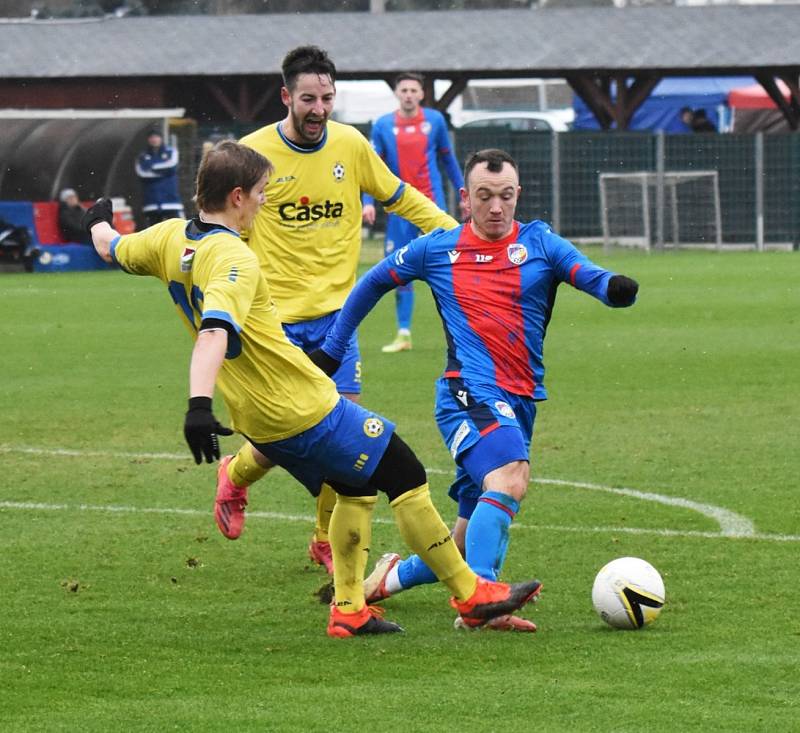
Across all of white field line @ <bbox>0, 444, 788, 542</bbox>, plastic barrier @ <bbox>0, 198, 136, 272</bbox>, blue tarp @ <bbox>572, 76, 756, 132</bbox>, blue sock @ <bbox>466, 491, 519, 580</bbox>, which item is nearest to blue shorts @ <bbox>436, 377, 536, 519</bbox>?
blue sock @ <bbox>466, 491, 519, 580</bbox>

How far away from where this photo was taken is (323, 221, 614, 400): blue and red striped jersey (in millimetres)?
6594

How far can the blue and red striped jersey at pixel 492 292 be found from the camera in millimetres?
6594

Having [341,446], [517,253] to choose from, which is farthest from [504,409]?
[341,446]

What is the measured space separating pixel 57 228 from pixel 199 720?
Result: 22393 mm

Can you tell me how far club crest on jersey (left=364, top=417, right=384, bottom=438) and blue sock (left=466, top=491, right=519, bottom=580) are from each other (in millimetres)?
610

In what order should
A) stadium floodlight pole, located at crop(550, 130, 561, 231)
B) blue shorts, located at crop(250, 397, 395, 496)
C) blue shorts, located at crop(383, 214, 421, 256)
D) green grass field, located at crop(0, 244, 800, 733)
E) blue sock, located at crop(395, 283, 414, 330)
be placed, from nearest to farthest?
green grass field, located at crop(0, 244, 800, 733) → blue shorts, located at crop(250, 397, 395, 496) → blue sock, located at crop(395, 283, 414, 330) → blue shorts, located at crop(383, 214, 421, 256) → stadium floodlight pole, located at crop(550, 130, 561, 231)

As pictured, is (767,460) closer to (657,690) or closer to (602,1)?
(657,690)

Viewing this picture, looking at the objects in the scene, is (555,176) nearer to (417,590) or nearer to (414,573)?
(417,590)

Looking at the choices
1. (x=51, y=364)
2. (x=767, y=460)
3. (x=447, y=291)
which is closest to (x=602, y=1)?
(x=51, y=364)

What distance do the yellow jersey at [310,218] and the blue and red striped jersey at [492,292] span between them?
3.12 ft

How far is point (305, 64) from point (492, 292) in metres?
1.50

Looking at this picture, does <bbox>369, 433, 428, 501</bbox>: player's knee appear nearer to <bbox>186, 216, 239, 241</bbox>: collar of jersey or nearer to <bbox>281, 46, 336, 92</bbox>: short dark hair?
<bbox>186, 216, 239, 241</bbox>: collar of jersey

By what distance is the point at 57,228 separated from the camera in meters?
26.6

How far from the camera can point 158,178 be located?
2762 centimetres
